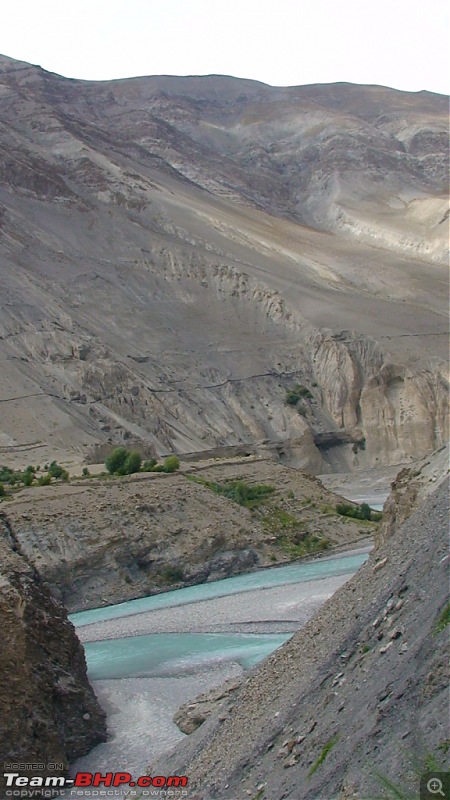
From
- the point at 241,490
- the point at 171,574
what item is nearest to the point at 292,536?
the point at 241,490

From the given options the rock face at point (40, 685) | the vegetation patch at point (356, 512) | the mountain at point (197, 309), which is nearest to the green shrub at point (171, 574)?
the vegetation patch at point (356, 512)

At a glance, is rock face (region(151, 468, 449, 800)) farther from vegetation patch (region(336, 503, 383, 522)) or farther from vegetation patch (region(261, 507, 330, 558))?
vegetation patch (region(336, 503, 383, 522))

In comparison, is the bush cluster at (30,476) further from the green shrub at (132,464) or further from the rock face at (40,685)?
the rock face at (40,685)

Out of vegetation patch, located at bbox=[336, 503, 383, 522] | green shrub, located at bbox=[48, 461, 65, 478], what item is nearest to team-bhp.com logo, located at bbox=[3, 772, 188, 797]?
green shrub, located at bbox=[48, 461, 65, 478]

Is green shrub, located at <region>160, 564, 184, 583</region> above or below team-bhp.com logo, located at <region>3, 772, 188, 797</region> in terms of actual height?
below

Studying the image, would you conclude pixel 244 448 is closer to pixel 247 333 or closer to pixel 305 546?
pixel 247 333

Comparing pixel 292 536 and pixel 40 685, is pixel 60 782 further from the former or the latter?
pixel 292 536

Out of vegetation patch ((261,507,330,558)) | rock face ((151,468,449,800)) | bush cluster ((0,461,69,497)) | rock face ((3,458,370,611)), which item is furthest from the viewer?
bush cluster ((0,461,69,497))
